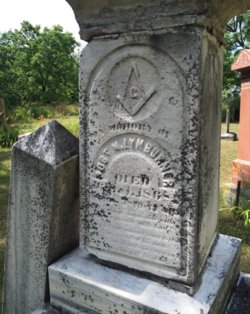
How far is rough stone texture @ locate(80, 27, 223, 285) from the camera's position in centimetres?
149

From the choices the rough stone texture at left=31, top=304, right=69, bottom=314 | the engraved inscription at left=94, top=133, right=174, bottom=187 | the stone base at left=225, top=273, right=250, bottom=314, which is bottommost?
the rough stone texture at left=31, top=304, right=69, bottom=314

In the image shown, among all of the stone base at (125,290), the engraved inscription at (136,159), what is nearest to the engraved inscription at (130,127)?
the engraved inscription at (136,159)

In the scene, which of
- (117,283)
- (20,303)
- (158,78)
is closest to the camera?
(158,78)

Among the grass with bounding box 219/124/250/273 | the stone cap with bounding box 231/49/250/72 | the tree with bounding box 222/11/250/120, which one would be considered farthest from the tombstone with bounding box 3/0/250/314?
the tree with bounding box 222/11/250/120

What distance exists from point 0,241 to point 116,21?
309 cm

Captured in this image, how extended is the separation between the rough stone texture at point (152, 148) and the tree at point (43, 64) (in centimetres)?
2716

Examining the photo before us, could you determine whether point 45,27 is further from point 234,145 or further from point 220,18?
point 220,18

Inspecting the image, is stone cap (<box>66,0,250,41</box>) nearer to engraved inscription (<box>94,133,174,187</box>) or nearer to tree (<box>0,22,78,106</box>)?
engraved inscription (<box>94,133,174,187</box>)

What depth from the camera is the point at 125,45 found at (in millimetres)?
1591

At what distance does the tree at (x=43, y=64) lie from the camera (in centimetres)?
2839

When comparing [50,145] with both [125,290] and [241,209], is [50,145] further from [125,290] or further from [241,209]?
[241,209]

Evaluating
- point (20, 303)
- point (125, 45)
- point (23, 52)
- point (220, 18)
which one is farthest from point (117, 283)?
point (23, 52)

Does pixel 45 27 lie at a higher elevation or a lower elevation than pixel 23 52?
higher

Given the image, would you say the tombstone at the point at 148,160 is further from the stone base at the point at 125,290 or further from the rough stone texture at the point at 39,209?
the rough stone texture at the point at 39,209
